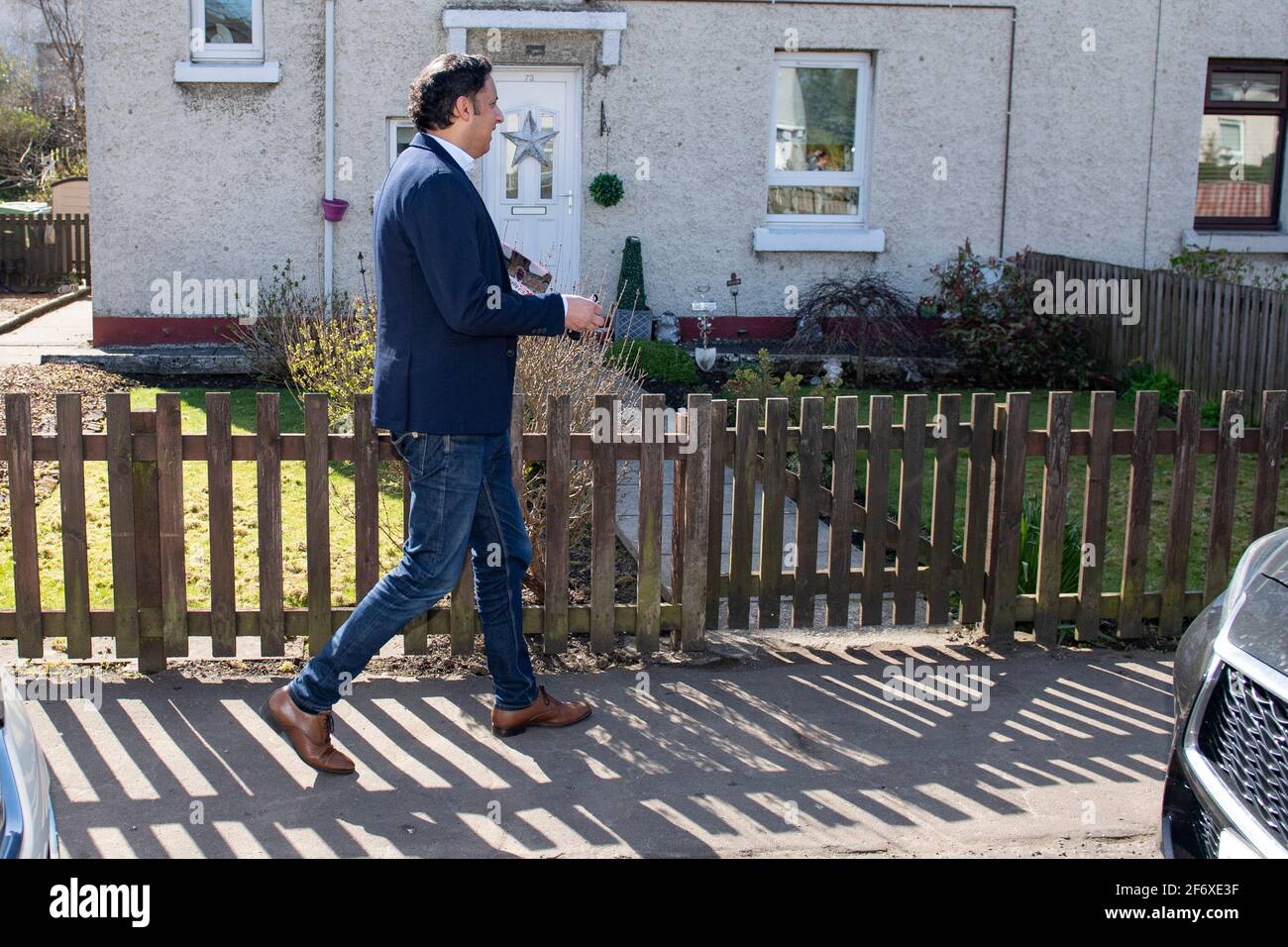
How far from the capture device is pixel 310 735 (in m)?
4.38

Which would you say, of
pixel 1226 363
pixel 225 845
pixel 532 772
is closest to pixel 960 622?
pixel 532 772

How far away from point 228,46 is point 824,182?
5.62m

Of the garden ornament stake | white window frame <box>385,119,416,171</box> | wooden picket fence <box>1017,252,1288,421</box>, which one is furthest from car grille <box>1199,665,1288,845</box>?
white window frame <box>385,119,416,171</box>

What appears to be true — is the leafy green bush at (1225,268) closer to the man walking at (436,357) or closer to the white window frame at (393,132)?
the white window frame at (393,132)

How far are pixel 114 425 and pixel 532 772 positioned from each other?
6.47 ft

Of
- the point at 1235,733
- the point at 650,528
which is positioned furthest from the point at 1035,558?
the point at 1235,733

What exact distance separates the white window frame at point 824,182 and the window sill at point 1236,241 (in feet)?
10.3

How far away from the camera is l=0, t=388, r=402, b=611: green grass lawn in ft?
20.8

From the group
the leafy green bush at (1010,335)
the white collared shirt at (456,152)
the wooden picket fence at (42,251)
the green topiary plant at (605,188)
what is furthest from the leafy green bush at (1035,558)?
the wooden picket fence at (42,251)

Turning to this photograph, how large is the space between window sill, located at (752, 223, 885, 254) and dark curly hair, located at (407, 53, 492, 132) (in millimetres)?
8827

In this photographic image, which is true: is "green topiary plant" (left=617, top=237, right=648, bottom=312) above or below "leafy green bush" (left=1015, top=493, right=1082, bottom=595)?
above

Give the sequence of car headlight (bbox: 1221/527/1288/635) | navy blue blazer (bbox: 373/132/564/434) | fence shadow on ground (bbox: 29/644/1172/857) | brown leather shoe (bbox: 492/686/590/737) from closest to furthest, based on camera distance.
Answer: car headlight (bbox: 1221/527/1288/635), fence shadow on ground (bbox: 29/644/1172/857), navy blue blazer (bbox: 373/132/564/434), brown leather shoe (bbox: 492/686/590/737)

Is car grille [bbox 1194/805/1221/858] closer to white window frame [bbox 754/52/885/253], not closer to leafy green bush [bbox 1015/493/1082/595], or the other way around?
leafy green bush [bbox 1015/493/1082/595]

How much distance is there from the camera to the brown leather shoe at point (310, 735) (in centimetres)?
438
